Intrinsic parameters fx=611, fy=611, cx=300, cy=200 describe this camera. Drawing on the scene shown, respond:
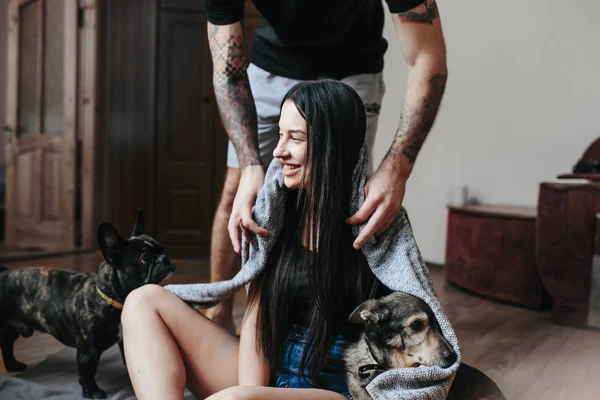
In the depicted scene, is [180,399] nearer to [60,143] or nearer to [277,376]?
[277,376]

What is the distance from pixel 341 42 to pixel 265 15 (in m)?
0.19

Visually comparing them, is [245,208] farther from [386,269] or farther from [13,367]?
[13,367]

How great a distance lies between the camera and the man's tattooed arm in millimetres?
1110

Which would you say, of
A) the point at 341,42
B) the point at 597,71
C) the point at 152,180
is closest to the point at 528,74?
the point at 597,71

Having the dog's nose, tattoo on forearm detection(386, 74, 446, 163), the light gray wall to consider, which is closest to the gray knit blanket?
the dog's nose

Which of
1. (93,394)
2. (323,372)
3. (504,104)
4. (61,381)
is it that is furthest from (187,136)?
(323,372)

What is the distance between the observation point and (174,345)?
3.55 feet

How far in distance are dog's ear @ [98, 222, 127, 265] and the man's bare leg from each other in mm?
317

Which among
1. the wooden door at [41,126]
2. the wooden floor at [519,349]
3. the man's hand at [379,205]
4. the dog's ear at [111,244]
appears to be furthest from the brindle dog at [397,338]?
the wooden door at [41,126]

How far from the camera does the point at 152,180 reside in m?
3.90

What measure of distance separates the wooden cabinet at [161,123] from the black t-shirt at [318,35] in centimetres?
242

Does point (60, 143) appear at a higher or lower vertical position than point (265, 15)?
lower

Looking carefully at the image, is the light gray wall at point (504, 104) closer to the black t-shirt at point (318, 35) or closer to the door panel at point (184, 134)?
the door panel at point (184, 134)

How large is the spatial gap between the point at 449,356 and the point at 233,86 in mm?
694
